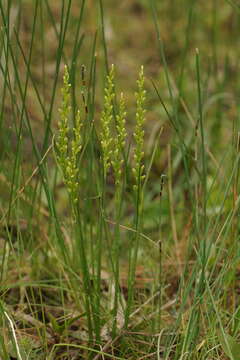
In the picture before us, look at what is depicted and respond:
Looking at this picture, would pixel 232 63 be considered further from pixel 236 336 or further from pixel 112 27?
pixel 236 336

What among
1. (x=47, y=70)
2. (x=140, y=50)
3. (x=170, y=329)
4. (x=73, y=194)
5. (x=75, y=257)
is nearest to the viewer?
(x=73, y=194)

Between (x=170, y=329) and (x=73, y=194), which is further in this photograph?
(x=170, y=329)

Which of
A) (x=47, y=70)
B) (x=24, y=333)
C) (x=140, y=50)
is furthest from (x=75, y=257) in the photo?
(x=140, y=50)

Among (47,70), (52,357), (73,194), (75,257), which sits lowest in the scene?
(52,357)

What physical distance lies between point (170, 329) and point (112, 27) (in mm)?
2157

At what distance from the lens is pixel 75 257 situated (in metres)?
1.52

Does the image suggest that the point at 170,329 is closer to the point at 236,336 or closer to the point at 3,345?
the point at 236,336

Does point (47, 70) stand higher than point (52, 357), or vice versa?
point (47, 70)

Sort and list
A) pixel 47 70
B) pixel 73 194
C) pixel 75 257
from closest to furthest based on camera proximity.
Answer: pixel 73 194 < pixel 75 257 < pixel 47 70

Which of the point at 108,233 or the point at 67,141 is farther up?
the point at 67,141

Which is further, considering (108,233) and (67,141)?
(108,233)

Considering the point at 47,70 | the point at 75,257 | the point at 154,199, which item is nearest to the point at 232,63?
the point at 47,70

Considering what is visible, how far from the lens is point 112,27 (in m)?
3.23

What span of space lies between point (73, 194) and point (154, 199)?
114cm
